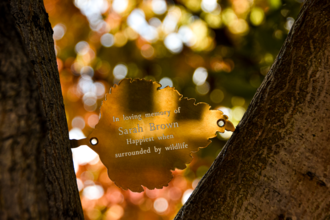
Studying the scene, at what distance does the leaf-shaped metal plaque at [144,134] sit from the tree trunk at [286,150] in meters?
0.17

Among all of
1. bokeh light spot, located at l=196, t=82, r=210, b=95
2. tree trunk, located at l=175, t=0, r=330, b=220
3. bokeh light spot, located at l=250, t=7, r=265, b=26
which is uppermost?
bokeh light spot, located at l=250, t=7, r=265, b=26

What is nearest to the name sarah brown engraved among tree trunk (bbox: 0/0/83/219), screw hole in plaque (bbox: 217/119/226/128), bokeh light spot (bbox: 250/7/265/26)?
screw hole in plaque (bbox: 217/119/226/128)

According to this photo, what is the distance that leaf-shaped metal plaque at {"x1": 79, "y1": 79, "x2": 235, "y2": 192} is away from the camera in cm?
81

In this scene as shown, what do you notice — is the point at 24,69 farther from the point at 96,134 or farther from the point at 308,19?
the point at 308,19

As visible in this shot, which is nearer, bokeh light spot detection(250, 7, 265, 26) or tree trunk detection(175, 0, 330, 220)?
tree trunk detection(175, 0, 330, 220)

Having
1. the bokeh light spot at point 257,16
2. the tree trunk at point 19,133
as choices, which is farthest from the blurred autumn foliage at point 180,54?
the tree trunk at point 19,133

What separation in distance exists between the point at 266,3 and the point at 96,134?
1.95 metres

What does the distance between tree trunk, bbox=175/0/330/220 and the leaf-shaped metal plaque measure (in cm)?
17

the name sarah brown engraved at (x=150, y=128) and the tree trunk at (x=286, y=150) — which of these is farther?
the name sarah brown engraved at (x=150, y=128)

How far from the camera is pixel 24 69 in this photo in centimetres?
41

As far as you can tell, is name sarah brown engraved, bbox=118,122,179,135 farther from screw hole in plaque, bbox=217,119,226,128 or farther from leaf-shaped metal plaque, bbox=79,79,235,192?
screw hole in plaque, bbox=217,119,226,128

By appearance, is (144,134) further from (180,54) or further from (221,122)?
(180,54)

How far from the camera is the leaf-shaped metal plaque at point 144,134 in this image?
0.81 metres

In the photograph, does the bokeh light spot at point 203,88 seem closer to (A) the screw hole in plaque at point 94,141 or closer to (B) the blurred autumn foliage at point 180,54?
(B) the blurred autumn foliage at point 180,54
